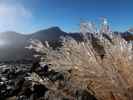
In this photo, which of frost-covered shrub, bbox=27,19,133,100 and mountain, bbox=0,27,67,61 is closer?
frost-covered shrub, bbox=27,19,133,100

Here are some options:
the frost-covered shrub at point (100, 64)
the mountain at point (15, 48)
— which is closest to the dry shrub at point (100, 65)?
the frost-covered shrub at point (100, 64)

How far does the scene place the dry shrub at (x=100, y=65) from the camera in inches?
A: 109

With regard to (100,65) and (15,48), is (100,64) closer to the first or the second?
(100,65)

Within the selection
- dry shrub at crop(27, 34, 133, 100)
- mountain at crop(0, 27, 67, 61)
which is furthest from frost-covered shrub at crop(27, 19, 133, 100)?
mountain at crop(0, 27, 67, 61)

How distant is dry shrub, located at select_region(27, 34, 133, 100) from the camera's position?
2.77m

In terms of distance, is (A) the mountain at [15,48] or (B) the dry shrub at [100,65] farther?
(A) the mountain at [15,48]

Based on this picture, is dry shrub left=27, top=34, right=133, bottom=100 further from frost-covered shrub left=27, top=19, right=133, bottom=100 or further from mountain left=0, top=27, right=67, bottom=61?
mountain left=0, top=27, right=67, bottom=61

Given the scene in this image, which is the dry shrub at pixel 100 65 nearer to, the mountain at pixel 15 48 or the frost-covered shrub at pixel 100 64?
the frost-covered shrub at pixel 100 64

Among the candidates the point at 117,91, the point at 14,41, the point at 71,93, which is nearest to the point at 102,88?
the point at 117,91

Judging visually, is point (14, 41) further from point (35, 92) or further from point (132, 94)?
point (132, 94)

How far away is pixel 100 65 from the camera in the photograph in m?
2.83

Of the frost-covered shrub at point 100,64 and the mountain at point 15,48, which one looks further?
the mountain at point 15,48

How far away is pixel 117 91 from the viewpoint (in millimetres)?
2779

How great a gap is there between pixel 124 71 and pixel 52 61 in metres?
0.80
